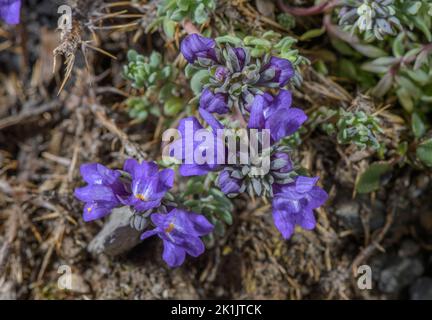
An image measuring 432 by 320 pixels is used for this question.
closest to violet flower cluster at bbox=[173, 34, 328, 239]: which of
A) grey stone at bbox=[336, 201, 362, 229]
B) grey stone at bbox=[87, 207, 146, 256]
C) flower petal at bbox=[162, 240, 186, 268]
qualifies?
flower petal at bbox=[162, 240, 186, 268]

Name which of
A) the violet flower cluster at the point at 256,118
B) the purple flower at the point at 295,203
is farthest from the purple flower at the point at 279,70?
the purple flower at the point at 295,203

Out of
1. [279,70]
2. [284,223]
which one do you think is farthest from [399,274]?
[279,70]

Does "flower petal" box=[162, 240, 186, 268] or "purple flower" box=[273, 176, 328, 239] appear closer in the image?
"purple flower" box=[273, 176, 328, 239]

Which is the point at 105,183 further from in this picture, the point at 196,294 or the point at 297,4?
the point at 297,4

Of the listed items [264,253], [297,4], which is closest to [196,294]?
[264,253]

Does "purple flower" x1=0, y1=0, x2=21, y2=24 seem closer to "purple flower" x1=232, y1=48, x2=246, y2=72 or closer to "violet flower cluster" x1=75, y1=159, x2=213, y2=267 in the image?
"violet flower cluster" x1=75, y1=159, x2=213, y2=267

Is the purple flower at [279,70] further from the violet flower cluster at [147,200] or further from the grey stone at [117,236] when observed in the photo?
the grey stone at [117,236]

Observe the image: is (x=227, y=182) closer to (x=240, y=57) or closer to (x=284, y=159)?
(x=284, y=159)
